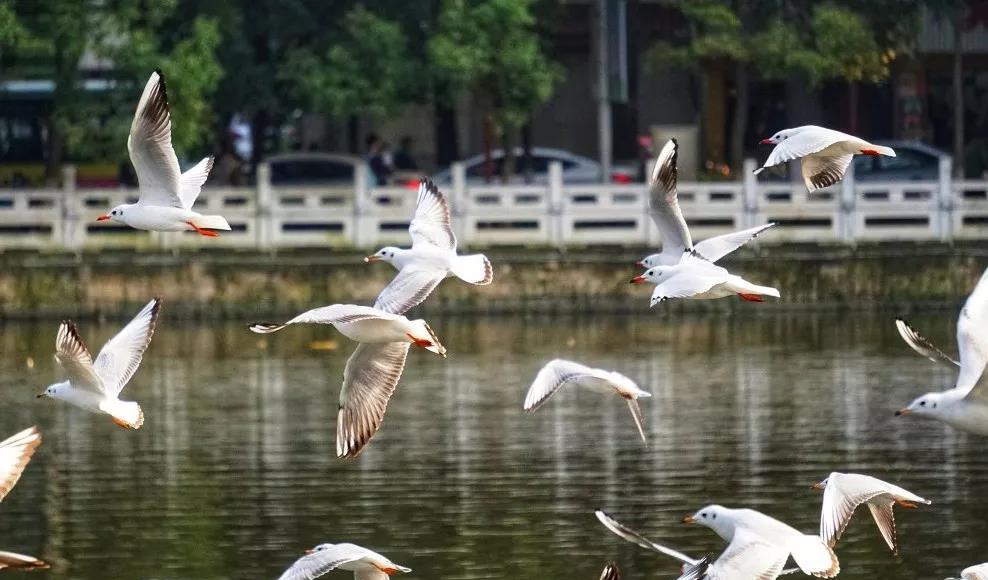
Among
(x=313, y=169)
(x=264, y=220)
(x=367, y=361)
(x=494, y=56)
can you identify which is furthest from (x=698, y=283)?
(x=313, y=169)

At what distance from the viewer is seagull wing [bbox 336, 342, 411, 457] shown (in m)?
13.2

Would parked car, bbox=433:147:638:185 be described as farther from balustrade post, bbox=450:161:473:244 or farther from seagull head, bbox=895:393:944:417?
seagull head, bbox=895:393:944:417

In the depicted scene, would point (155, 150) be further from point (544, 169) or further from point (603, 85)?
point (544, 169)

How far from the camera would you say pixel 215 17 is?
3506 centimetres

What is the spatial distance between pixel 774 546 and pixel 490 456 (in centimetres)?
929

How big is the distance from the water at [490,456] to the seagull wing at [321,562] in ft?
12.2

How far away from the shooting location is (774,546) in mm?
11594

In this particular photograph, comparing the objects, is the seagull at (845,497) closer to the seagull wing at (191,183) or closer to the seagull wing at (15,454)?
the seagull wing at (15,454)

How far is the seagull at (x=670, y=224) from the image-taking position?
14344mm

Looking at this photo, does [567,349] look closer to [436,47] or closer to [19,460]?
[436,47]

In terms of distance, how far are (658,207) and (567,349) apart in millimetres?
13364

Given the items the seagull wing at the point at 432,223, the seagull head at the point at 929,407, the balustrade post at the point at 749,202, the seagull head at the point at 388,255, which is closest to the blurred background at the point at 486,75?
the balustrade post at the point at 749,202

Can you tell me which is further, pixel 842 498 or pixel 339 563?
pixel 842 498

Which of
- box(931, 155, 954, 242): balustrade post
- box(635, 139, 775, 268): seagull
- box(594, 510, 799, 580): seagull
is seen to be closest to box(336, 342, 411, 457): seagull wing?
box(635, 139, 775, 268): seagull
